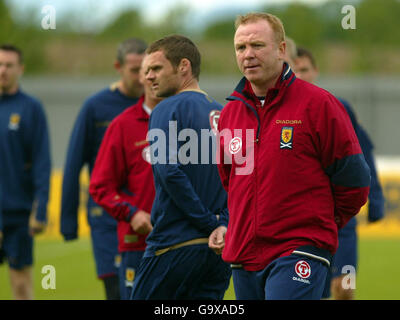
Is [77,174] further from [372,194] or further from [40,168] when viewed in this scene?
[372,194]

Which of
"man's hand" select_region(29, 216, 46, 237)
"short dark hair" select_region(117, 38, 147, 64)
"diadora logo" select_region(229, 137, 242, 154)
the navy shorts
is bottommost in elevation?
"man's hand" select_region(29, 216, 46, 237)


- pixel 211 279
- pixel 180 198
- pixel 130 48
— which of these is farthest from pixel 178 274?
pixel 130 48

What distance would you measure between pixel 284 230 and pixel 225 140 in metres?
0.66

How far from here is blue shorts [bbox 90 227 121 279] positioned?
6629 mm

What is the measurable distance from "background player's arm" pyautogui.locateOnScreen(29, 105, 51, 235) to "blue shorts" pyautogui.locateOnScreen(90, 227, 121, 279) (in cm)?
131

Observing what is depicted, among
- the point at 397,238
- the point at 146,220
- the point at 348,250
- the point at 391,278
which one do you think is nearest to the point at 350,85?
the point at 397,238

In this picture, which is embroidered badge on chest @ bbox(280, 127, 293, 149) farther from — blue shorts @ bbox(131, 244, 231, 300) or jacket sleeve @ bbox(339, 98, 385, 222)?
jacket sleeve @ bbox(339, 98, 385, 222)

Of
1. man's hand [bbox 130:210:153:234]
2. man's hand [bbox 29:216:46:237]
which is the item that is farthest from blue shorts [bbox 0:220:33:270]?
man's hand [bbox 130:210:153:234]

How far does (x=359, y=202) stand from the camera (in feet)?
14.3

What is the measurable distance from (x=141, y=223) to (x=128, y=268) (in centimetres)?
44

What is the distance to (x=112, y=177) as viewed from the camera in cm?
591

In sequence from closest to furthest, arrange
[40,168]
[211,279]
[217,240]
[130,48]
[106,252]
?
[217,240] < [211,279] < [106,252] < [130,48] < [40,168]

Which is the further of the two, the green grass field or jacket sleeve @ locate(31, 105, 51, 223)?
the green grass field

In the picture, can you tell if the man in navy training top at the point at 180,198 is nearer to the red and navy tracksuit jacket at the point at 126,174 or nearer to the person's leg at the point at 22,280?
the red and navy tracksuit jacket at the point at 126,174
